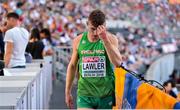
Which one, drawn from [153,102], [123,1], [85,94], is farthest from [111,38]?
[123,1]

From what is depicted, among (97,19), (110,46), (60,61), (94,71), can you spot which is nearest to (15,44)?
(94,71)

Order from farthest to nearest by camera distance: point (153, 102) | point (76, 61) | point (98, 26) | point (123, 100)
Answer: point (76, 61), point (98, 26), point (123, 100), point (153, 102)

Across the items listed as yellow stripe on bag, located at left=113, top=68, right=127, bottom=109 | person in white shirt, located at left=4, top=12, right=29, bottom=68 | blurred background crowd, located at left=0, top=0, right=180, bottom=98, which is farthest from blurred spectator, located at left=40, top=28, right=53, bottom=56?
yellow stripe on bag, located at left=113, top=68, right=127, bottom=109

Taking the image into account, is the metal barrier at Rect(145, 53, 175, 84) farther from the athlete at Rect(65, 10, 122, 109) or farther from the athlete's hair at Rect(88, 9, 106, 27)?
the athlete's hair at Rect(88, 9, 106, 27)

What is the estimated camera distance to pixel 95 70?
6180 millimetres

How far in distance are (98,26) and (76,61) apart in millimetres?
708

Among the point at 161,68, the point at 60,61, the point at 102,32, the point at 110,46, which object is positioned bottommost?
the point at 161,68

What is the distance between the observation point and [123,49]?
996 inches

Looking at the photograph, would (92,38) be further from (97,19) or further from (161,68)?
(161,68)

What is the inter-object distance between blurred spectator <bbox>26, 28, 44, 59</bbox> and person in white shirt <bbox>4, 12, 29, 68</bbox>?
2.31 metres

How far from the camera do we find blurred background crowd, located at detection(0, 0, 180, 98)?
23256 mm

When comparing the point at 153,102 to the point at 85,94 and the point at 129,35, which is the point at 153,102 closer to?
the point at 85,94

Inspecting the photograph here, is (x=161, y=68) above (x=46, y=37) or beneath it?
beneath

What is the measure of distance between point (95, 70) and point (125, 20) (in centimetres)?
2753
